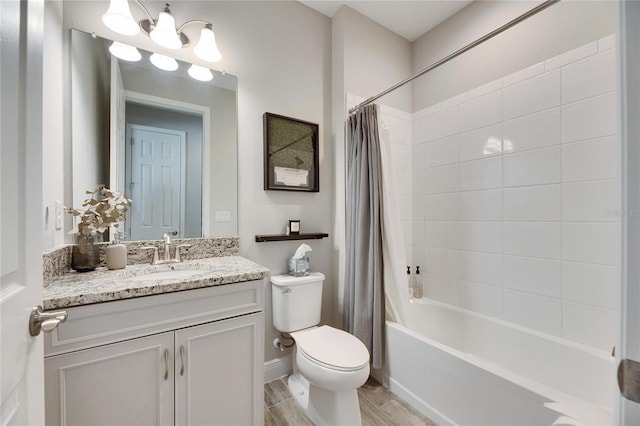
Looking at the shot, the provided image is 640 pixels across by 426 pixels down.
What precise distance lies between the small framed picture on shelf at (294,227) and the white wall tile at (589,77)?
5.86 feet

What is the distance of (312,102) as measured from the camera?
2021 mm

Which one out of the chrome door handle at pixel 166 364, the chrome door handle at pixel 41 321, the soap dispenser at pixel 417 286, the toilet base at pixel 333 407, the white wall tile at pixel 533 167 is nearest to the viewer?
the chrome door handle at pixel 41 321

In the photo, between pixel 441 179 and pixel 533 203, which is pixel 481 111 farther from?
pixel 533 203

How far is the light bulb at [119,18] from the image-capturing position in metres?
1.28

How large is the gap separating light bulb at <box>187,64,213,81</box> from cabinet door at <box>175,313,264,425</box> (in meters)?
1.45

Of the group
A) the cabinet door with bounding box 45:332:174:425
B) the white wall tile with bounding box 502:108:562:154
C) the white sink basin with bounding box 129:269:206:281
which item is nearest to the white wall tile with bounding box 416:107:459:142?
the white wall tile with bounding box 502:108:562:154

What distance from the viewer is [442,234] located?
2117 mm

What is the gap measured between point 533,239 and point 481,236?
0.30m

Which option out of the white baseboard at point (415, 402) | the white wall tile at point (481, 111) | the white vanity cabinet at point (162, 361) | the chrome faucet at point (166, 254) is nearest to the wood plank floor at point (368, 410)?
the white baseboard at point (415, 402)

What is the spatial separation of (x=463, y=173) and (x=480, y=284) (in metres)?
0.83

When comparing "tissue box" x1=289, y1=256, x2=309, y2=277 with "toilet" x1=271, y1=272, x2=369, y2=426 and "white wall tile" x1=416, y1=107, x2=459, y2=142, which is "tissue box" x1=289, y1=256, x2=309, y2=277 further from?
"white wall tile" x1=416, y1=107, x2=459, y2=142

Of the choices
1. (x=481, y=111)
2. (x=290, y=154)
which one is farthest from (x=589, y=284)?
(x=290, y=154)

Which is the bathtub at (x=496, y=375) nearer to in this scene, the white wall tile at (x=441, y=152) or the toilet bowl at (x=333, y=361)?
the toilet bowl at (x=333, y=361)

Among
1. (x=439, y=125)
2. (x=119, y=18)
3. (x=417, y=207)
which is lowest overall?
(x=417, y=207)
